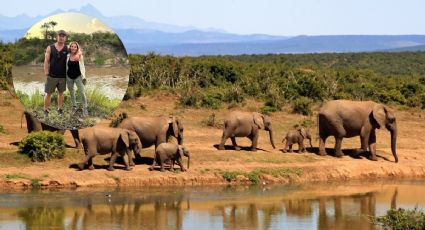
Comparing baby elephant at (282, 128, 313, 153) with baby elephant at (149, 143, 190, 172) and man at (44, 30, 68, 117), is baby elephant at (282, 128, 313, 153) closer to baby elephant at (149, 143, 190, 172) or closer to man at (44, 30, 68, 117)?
baby elephant at (149, 143, 190, 172)

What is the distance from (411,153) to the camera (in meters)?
32.9

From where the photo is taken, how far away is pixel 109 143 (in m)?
25.9

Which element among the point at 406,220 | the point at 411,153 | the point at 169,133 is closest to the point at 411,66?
the point at 411,153

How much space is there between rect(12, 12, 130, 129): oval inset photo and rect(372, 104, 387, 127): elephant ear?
380 inches

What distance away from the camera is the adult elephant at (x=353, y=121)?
30438 millimetres

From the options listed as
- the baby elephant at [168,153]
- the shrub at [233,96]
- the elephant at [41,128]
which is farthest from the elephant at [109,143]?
the shrub at [233,96]

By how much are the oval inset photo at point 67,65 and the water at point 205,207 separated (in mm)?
2275

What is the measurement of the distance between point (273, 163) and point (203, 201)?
531cm

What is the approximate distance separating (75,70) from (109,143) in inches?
139

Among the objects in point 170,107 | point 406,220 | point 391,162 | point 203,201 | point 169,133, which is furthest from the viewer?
point 170,107

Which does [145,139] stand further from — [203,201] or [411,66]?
[411,66]

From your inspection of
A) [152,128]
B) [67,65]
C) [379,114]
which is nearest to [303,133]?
[379,114]

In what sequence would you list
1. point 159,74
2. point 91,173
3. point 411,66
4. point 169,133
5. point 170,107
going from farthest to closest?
point 411,66 < point 159,74 < point 170,107 < point 169,133 < point 91,173

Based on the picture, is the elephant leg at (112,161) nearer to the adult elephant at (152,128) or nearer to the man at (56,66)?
the adult elephant at (152,128)
